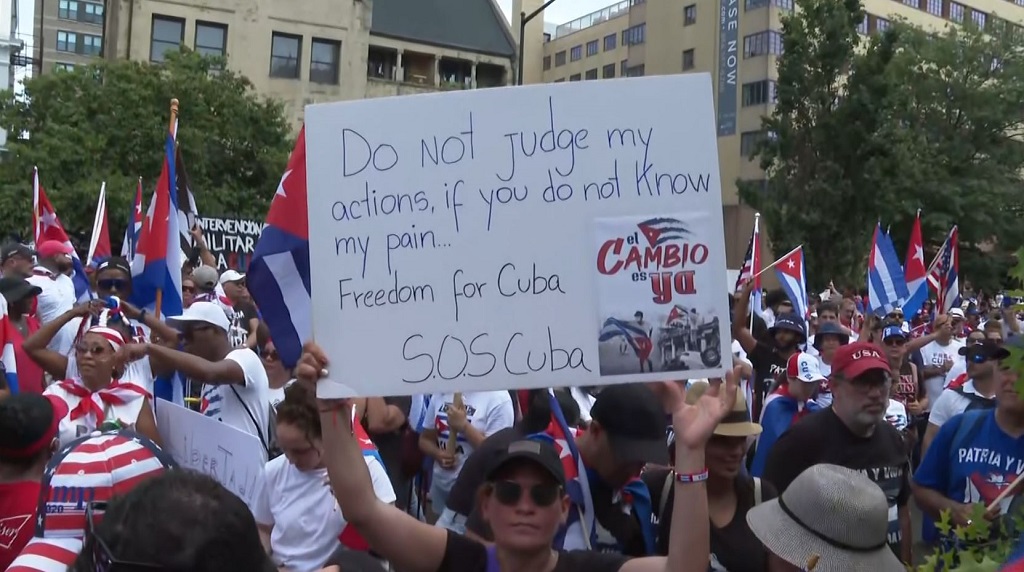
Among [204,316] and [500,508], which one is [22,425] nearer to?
[500,508]

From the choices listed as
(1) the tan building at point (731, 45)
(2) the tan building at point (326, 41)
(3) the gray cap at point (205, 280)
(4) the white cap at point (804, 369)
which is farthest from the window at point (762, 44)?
(4) the white cap at point (804, 369)

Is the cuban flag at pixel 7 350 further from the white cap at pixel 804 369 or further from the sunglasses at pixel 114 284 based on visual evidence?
the white cap at pixel 804 369

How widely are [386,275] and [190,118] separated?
2530 centimetres

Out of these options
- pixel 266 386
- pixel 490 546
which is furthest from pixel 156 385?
pixel 490 546

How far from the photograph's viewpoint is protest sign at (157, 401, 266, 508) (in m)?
3.76

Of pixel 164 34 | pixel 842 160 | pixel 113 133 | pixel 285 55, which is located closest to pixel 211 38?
pixel 164 34

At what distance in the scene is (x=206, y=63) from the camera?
2748 centimetres

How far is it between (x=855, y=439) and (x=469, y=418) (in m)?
1.92

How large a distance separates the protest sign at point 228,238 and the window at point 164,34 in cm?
2513

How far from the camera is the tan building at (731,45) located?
161 ft

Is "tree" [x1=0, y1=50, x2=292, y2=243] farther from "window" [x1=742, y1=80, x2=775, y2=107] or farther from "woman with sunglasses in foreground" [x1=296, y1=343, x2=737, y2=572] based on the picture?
"window" [x1=742, y1=80, x2=775, y2=107]

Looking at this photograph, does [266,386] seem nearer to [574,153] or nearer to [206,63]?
[574,153]

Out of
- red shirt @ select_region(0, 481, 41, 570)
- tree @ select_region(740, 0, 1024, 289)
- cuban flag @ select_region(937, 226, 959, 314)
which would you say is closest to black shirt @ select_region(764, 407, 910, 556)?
red shirt @ select_region(0, 481, 41, 570)

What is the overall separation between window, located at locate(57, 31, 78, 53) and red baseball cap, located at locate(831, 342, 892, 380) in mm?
113002
